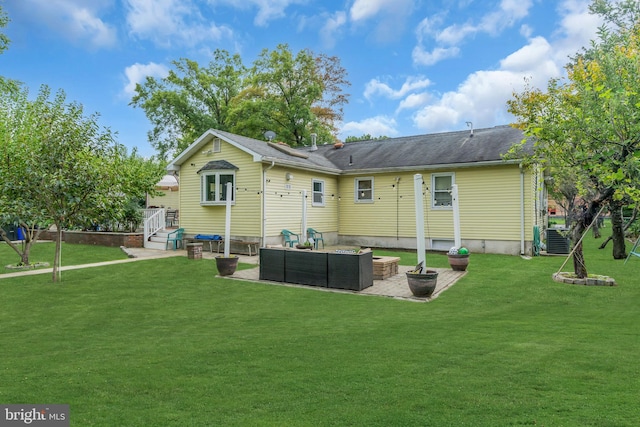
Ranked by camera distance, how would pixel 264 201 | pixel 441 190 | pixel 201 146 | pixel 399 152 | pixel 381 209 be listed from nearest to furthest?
pixel 264 201, pixel 441 190, pixel 201 146, pixel 381 209, pixel 399 152

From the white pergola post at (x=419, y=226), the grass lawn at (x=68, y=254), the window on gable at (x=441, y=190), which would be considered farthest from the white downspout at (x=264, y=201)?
the white pergola post at (x=419, y=226)

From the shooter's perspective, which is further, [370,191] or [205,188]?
[370,191]

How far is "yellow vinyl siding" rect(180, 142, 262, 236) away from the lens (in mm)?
14898

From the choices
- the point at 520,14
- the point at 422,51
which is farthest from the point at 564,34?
the point at 422,51

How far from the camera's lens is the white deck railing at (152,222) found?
55.8 feet

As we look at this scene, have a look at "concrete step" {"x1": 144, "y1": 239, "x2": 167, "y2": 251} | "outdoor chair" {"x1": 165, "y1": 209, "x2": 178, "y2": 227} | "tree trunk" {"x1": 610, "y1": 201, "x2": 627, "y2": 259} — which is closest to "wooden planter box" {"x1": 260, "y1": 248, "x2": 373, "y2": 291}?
"concrete step" {"x1": 144, "y1": 239, "x2": 167, "y2": 251}

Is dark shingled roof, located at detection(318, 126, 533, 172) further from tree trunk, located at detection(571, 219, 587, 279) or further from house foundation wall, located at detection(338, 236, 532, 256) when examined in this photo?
tree trunk, located at detection(571, 219, 587, 279)

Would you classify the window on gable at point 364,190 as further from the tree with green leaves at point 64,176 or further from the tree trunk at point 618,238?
the tree with green leaves at point 64,176

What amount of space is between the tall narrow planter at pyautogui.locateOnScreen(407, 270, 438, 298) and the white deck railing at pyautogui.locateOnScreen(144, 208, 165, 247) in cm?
1306

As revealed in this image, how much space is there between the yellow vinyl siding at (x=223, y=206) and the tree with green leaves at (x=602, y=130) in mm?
9495

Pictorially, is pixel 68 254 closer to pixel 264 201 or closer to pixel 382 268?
pixel 264 201

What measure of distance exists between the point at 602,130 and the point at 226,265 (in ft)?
28.2

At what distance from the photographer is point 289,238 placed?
15570 mm

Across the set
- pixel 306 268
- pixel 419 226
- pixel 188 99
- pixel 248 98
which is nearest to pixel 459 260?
pixel 419 226
